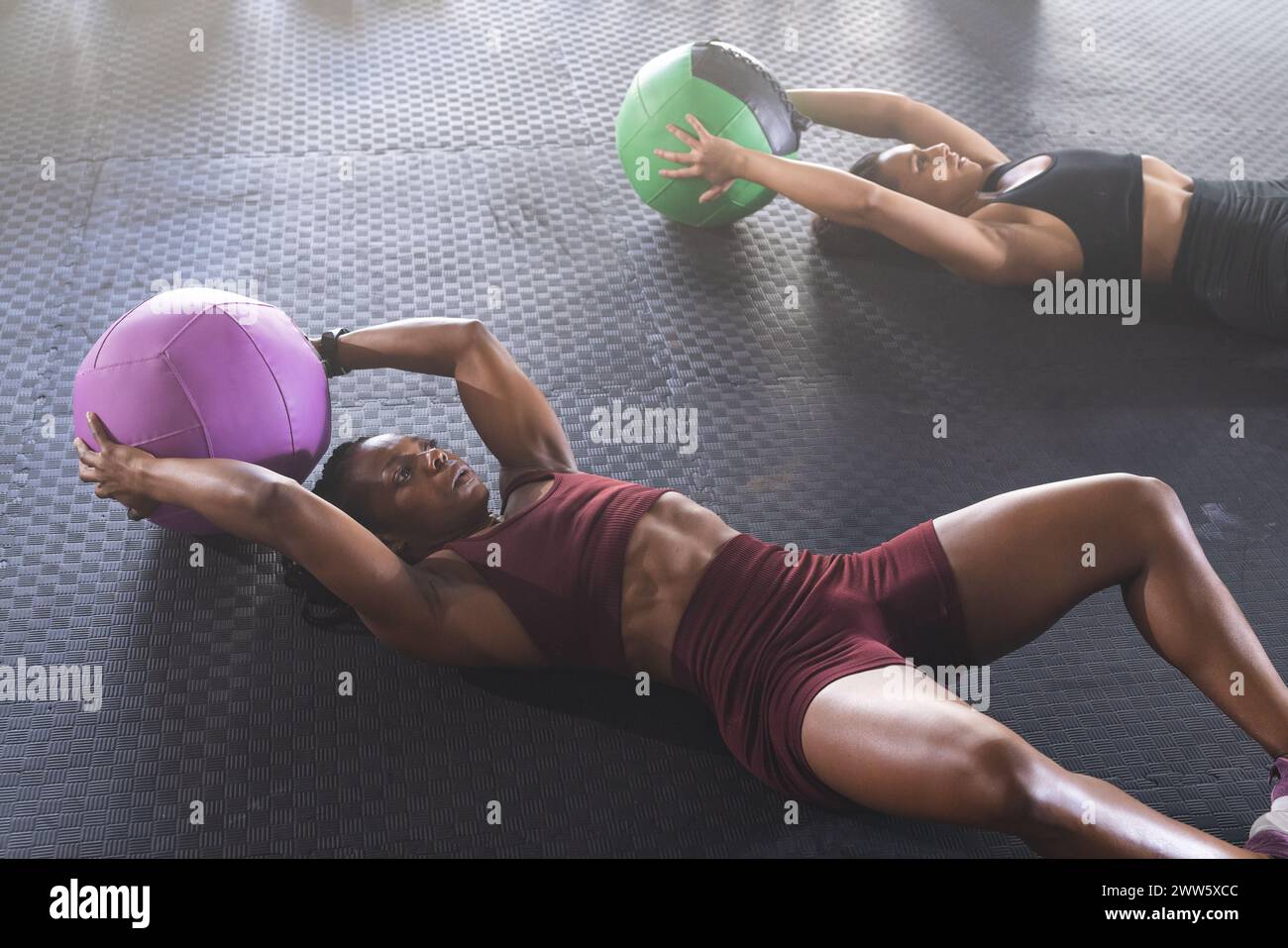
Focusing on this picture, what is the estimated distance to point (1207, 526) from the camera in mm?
2305

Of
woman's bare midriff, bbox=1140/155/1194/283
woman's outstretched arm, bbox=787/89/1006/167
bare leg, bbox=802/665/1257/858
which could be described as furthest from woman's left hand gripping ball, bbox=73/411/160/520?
woman's bare midriff, bbox=1140/155/1194/283

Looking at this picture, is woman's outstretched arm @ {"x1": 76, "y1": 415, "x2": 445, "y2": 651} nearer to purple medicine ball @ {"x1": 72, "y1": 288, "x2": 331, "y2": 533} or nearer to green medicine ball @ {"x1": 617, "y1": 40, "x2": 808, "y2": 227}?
purple medicine ball @ {"x1": 72, "y1": 288, "x2": 331, "y2": 533}

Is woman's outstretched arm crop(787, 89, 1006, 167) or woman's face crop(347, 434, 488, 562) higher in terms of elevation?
woman's outstretched arm crop(787, 89, 1006, 167)

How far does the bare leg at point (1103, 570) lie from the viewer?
1.74 m

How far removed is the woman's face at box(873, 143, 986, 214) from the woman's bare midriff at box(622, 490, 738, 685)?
1415 millimetres

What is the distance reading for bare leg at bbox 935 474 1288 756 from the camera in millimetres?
1738

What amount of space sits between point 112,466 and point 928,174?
2.03 m

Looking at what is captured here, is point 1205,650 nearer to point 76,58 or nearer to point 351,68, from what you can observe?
point 351,68

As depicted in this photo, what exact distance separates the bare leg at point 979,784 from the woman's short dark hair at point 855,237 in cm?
167

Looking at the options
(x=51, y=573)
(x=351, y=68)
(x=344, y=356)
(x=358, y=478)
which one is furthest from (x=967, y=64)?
(x=51, y=573)

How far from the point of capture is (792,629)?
1.77 m

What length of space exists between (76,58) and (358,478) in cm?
246

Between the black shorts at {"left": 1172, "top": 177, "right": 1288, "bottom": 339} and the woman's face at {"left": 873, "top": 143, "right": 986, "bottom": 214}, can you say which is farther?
the woman's face at {"left": 873, "top": 143, "right": 986, "bottom": 214}
